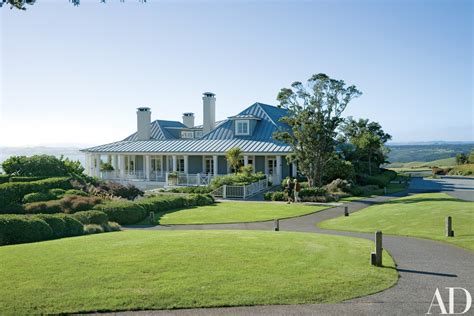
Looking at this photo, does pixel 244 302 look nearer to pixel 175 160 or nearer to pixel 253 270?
pixel 253 270

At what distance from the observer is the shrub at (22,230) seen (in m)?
15.1

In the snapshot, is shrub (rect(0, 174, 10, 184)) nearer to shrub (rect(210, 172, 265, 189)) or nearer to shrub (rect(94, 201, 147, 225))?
shrub (rect(94, 201, 147, 225))

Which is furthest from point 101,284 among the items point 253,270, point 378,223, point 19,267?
point 378,223

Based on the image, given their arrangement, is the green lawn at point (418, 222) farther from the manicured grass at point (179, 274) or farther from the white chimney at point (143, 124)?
the white chimney at point (143, 124)

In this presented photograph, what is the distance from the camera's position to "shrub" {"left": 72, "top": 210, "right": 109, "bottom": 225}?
1933 cm

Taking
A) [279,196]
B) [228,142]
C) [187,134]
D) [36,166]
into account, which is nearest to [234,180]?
[279,196]

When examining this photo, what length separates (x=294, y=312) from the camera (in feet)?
26.9

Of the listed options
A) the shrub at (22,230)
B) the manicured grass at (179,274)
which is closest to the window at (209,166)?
the shrub at (22,230)

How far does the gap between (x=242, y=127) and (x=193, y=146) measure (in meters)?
4.84

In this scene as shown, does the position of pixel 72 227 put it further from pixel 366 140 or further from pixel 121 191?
pixel 366 140

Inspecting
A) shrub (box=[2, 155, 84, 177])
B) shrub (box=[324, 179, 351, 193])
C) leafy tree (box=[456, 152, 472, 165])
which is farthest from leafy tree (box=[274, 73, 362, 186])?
leafy tree (box=[456, 152, 472, 165])

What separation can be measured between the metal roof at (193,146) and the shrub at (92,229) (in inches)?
818

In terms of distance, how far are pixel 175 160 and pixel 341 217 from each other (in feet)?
74.9

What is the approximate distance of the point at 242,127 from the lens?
4353 centimetres
